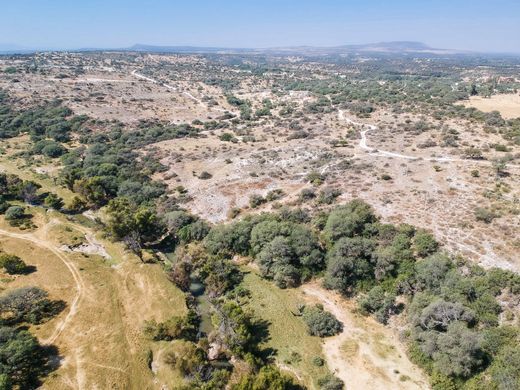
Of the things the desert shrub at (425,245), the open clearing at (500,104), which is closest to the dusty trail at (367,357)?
the desert shrub at (425,245)

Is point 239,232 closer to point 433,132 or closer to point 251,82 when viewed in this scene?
point 433,132

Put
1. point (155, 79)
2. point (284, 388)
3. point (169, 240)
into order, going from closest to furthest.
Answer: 1. point (284, 388)
2. point (169, 240)
3. point (155, 79)

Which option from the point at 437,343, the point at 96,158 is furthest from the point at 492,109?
the point at 96,158

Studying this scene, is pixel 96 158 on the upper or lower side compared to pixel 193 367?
upper

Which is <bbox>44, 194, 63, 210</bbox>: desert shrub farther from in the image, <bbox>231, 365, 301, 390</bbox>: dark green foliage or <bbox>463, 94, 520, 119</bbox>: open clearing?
<bbox>463, 94, 520, 119</bbox>: open clearing

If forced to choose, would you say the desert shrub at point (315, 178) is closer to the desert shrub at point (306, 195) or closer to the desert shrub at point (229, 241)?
the desert shrub at point (306, 195)

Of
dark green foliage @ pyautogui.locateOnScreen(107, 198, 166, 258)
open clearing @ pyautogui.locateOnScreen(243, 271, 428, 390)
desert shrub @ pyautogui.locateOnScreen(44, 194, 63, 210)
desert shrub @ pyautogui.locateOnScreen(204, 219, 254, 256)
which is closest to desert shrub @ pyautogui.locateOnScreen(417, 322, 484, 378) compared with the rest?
open clearing @ pyautogui.locateOnScreen(243, 271, 428, 390)
